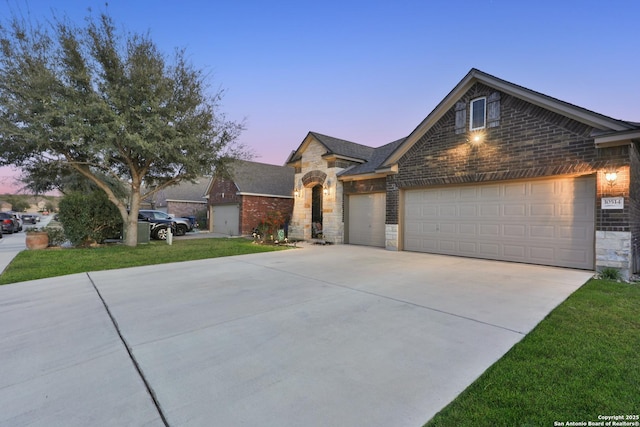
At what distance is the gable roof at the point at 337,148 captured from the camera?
14.3 meters

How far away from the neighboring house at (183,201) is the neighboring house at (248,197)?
6.63m

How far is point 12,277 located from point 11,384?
246 inches

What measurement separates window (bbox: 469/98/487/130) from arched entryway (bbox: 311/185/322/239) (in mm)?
8396

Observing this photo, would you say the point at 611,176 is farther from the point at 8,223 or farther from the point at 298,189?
the point at 8,223

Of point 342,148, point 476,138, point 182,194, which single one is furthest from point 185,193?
point 476,138

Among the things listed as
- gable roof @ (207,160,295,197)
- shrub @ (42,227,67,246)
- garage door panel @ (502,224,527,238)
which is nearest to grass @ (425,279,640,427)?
garage door panel @ (502,224,527,238)

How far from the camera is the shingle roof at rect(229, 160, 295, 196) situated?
20453 millimetres

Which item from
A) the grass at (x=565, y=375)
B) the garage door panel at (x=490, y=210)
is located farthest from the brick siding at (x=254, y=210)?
the grass at (x=565, y=375)

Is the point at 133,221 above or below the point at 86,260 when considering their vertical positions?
above

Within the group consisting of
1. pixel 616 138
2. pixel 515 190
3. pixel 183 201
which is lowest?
pixel 515 190

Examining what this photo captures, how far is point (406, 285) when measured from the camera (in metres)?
6.06

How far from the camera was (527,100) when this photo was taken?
27.4 ft

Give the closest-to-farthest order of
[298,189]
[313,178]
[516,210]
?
[516,210] < [313,178] < [298,189]

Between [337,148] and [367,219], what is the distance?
13.1 ft
